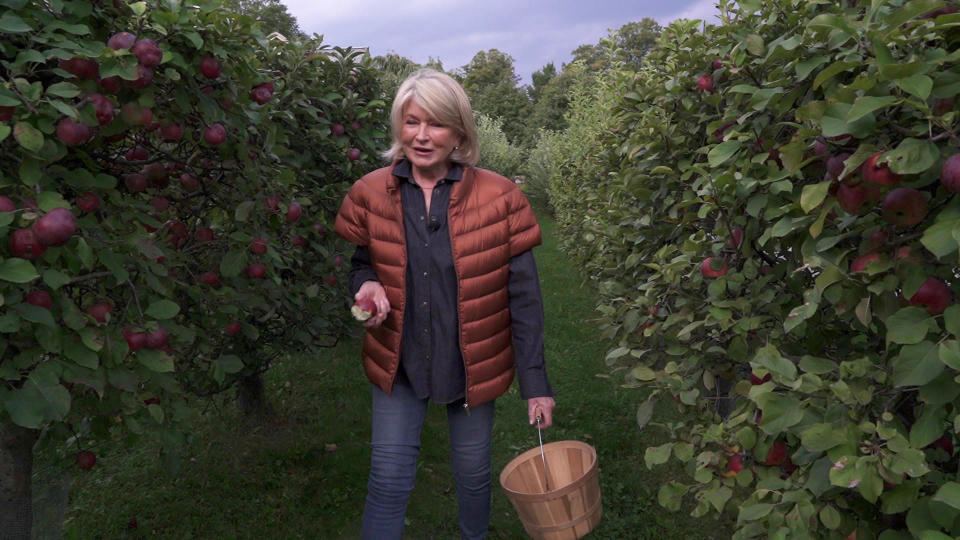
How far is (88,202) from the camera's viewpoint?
1907 mm

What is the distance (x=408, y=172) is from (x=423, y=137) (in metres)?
0.18

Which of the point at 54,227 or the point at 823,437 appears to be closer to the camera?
the point at 823,437

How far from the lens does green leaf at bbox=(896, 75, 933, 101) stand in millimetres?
1114

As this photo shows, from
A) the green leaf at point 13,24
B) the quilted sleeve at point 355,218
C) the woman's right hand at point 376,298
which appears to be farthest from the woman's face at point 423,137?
the green leaf at point 13,24

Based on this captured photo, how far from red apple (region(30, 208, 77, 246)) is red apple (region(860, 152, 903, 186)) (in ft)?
5.86

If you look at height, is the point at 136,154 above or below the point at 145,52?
below

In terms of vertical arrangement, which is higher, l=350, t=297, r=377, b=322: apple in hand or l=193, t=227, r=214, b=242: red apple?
l=193, t=227, r=214, b=242: red apple

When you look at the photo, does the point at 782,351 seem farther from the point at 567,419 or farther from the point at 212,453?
the point at 212,453

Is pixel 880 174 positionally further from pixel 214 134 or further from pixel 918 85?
pixel 214 134

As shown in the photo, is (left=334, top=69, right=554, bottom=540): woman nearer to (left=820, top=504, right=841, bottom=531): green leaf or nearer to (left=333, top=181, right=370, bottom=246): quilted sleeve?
(left=333, top=181, right=370, bottom=246): quilted sleeve

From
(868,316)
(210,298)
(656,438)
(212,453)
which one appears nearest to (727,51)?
(868,316)

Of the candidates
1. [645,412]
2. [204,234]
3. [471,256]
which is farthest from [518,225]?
[204,234]

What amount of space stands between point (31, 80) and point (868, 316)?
2258mm

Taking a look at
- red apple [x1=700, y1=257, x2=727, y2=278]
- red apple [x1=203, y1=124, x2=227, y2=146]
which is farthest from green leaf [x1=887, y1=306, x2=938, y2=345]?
red apple [x1=203, y1=124, x2=227, y2=146]
